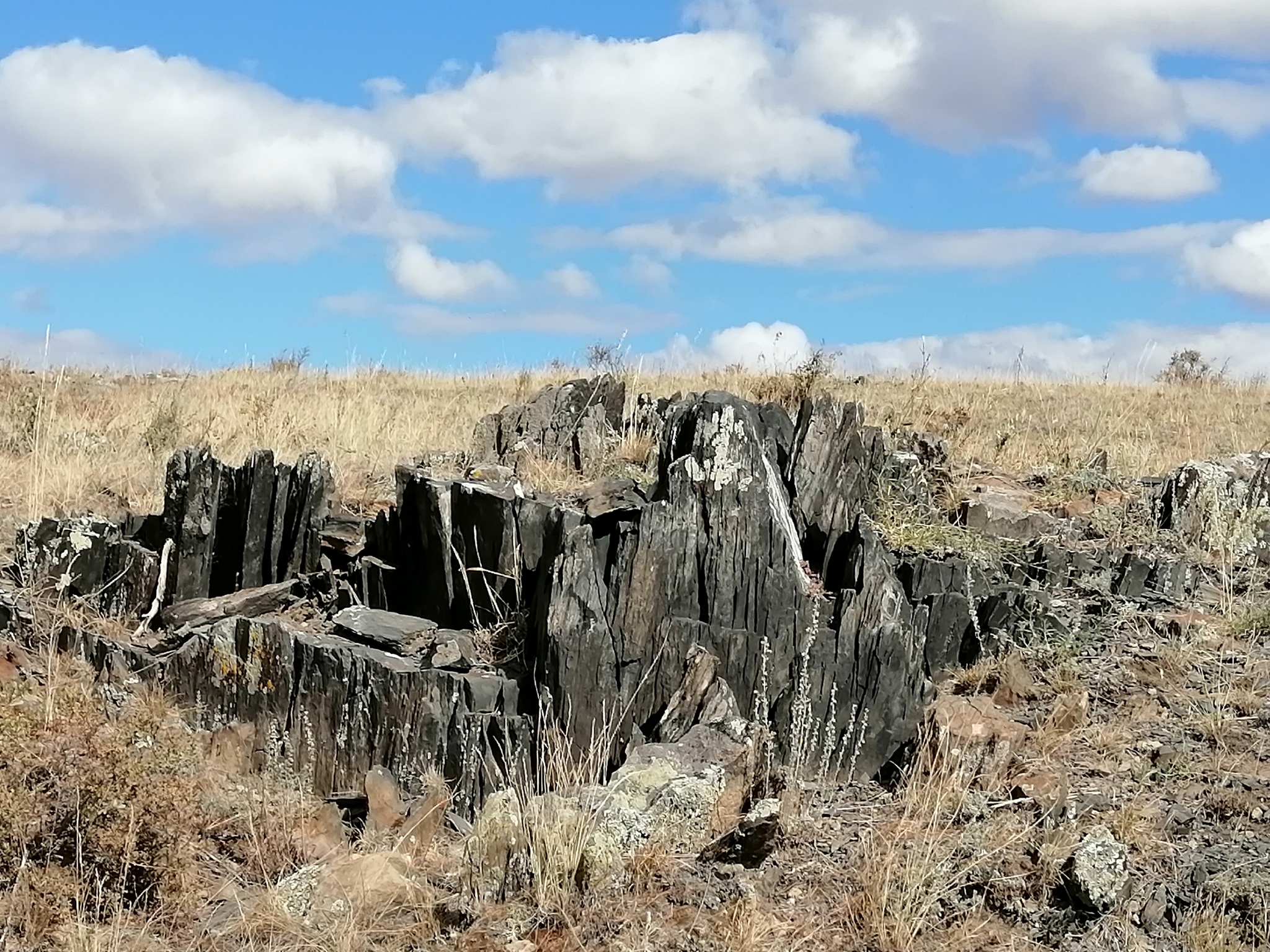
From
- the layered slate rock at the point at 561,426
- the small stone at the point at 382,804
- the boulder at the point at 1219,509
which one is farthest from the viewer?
the layered slate rock at the point at 561,426

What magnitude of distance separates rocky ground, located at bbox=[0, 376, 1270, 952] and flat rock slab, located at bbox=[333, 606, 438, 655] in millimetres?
23

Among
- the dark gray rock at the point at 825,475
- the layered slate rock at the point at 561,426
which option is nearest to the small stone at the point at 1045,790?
the dark gray rock at the point at 825,475

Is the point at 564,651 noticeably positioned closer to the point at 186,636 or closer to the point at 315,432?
the point at 186,636

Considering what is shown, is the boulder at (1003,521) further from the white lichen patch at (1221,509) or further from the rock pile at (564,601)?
the white lichen patch at (1221,509)

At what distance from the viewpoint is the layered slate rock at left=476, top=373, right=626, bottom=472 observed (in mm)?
8539

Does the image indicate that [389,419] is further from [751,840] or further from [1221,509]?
[751,840]

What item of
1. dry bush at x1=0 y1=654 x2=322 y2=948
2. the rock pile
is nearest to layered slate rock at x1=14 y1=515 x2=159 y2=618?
the rock pile

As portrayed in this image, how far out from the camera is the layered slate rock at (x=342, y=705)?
17.5 feet

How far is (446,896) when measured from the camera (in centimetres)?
430

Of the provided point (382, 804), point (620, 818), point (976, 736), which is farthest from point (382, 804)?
point (976, 736)

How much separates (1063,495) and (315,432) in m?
6.12

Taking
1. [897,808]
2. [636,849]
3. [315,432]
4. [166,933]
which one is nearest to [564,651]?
[636,849]

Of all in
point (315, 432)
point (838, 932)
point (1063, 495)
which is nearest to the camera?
point (838, 932)

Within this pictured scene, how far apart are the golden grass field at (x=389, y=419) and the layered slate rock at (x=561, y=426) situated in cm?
78
